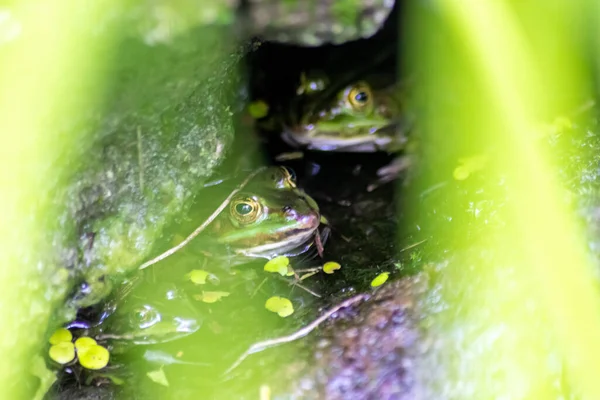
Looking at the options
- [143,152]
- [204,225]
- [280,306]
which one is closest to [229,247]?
[204,225]

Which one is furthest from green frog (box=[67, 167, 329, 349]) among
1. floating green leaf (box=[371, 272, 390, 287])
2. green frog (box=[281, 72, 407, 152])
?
green frog (box=[281, 72, 407, 152])

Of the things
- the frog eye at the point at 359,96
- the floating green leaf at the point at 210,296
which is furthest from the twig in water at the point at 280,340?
the frog eye at the point at 359,96

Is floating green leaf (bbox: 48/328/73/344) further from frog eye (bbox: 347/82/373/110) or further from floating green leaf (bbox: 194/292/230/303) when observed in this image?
frog eye (bbox: 347/82/373/110)

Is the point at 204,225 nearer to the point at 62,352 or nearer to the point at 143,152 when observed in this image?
the point at 143,152

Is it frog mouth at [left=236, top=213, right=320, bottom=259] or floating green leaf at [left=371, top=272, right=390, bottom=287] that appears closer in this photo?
floating green leaf at [left=371, top=272, right=390, bottom=287]

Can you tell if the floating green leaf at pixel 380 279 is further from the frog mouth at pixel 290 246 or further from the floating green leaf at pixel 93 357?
the floating green leaf at pixel 93 357

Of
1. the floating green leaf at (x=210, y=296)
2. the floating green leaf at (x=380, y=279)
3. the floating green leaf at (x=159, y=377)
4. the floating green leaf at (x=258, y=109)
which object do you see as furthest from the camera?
the floating green leaf at (x=258, y=109)
